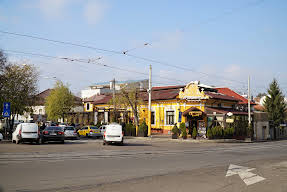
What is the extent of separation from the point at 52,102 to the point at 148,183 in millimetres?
55975

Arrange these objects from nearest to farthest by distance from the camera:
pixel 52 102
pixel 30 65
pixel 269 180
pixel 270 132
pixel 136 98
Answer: pixel 269 180, pixel 30 65, pixel 136 98, pixel 270 132, pixel 52 102

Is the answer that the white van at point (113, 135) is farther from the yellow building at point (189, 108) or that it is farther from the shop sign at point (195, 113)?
the shop sign at point (195, 113)

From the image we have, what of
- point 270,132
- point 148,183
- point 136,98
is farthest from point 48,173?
point 270,132

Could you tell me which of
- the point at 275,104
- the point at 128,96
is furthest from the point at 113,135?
the point at 275,104

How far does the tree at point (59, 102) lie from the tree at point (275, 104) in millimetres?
42573

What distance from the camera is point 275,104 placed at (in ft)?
224

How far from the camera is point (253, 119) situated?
4994 centimetres

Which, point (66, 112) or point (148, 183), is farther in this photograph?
point (66, 112)

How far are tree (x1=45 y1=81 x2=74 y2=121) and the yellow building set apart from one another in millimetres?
14492

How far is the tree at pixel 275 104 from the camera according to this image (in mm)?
68188

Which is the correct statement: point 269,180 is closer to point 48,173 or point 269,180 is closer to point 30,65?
point 48,173

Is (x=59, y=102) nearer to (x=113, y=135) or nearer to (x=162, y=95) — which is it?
(x=162, y=95)

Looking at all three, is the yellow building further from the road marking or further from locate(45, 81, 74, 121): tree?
the road marking

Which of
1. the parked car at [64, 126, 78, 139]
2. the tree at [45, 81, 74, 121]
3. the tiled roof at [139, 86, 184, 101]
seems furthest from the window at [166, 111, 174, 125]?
the tree at [45, 81, 74, 121]
